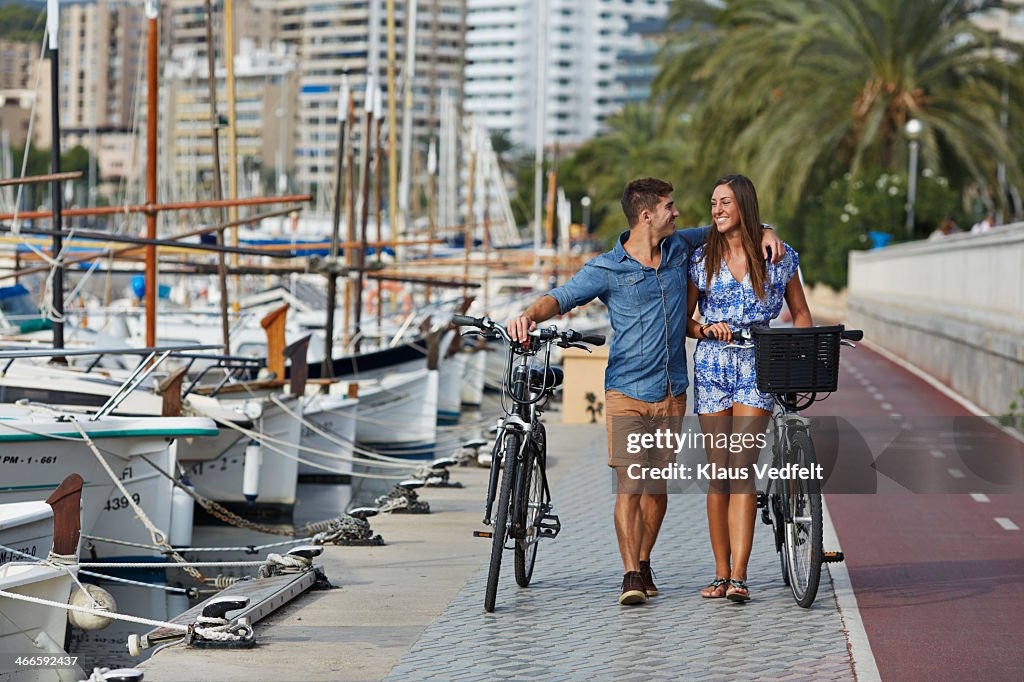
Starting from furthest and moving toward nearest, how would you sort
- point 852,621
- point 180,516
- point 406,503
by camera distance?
point 180,516
point 406,503
point 852,621

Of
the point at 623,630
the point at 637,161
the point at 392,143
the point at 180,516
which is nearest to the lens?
the point at 623,630

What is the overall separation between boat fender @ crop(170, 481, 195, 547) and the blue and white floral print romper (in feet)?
25.0

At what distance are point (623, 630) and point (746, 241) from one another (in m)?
2.04

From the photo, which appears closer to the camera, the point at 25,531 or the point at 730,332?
the point at 730,332

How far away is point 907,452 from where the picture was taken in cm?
1523

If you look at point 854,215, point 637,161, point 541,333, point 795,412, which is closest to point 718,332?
point 795,412

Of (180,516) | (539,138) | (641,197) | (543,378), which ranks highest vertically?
(539,138)

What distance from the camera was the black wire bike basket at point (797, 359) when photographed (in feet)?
24.6

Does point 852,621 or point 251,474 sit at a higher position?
point 852,621

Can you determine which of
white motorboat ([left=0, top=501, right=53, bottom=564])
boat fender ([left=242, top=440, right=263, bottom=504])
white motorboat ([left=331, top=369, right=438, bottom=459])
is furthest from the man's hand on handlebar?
white motorboat ([left=331, top=369, right=438, bottom=459])

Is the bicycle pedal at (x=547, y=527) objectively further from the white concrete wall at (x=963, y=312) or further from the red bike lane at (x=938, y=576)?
the white concrete wall at (x=963, y=312)

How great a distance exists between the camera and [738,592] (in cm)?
802

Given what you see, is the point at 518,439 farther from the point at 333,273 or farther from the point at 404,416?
the point at 404,416

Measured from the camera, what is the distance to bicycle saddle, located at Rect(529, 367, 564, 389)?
312 inches
